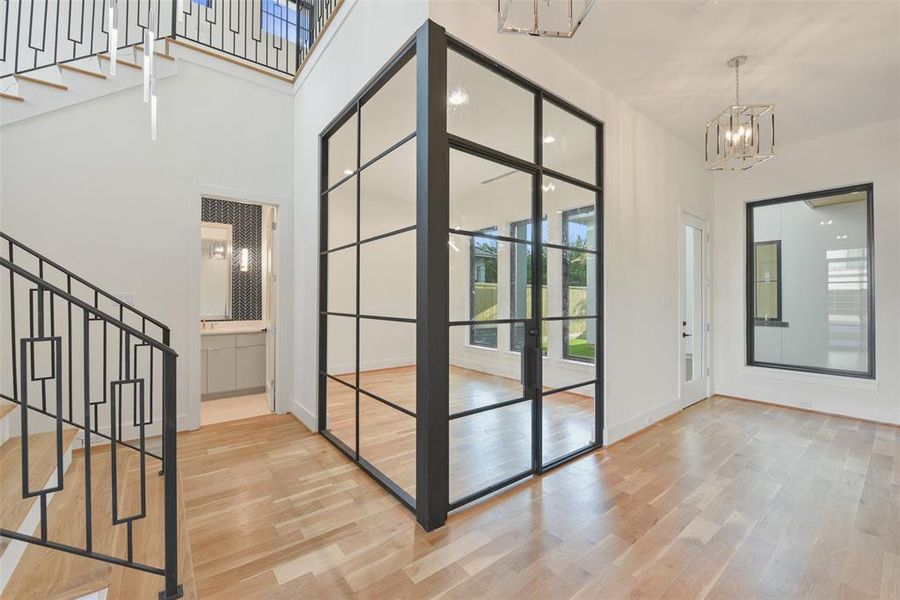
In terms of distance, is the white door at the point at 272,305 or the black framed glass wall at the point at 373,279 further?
the white door at the point at 272,305

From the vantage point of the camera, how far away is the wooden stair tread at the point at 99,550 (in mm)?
1602

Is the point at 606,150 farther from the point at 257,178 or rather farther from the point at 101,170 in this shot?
the point at 101,170

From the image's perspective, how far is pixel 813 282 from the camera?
14.8 ft

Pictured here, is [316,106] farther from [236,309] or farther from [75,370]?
[236,309]

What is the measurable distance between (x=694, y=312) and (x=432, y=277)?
4.07 m

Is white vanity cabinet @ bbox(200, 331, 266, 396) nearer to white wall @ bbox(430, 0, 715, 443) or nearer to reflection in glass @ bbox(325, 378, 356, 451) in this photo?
reflection in glass @ bbox(325, 378, 356, 451)

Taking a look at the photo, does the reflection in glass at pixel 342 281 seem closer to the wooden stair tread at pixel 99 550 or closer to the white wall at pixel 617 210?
the white wall at pixel 617 210

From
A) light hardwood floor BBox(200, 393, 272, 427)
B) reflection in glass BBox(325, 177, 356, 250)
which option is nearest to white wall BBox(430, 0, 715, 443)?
reflection in glass BBox(325, 177, 356, 250)

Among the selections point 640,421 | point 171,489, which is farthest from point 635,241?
point 171,489

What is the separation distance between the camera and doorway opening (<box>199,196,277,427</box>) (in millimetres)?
4355

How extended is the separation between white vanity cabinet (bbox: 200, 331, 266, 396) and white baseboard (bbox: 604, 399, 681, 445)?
4246 millimetres

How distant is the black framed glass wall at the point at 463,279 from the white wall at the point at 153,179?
106 cm

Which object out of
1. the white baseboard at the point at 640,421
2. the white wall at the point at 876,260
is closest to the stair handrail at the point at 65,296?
the white baseboard at the point at 640,421

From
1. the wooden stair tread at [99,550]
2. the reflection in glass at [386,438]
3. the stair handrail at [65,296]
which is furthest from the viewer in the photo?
the reflection in glass at [386,438]
